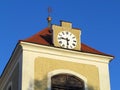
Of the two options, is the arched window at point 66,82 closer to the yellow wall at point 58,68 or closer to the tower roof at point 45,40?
the yellow wall at point 58,68

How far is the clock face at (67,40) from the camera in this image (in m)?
22.7

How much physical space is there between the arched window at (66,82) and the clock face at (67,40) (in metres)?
1.52


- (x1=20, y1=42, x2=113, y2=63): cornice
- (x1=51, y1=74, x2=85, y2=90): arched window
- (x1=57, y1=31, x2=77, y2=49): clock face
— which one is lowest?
(x1=51, y1=74, x2=85, y2=90): arched window

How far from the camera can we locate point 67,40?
22812mm

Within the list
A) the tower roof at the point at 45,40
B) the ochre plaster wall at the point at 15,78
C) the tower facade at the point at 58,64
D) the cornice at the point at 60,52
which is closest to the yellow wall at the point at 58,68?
the tower facade at the point at 58,64

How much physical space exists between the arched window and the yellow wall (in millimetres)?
351

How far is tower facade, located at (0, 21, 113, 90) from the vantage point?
850 inches

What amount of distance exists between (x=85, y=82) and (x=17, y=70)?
3.31 metres

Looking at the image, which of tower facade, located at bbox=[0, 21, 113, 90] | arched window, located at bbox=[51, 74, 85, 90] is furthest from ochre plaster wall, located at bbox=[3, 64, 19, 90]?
arched window, located at bbox=[51, 74, 85, 90]

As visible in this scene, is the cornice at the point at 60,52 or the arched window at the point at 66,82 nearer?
the arched window at the point at 66,82

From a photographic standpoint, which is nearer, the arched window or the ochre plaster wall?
the arched window

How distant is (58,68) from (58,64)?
22cm

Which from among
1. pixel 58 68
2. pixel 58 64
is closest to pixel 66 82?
pixel 58 68

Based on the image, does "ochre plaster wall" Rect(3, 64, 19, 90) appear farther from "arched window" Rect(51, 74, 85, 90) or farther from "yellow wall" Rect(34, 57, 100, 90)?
"arched window" Rect(51, 74, 85, 90)
